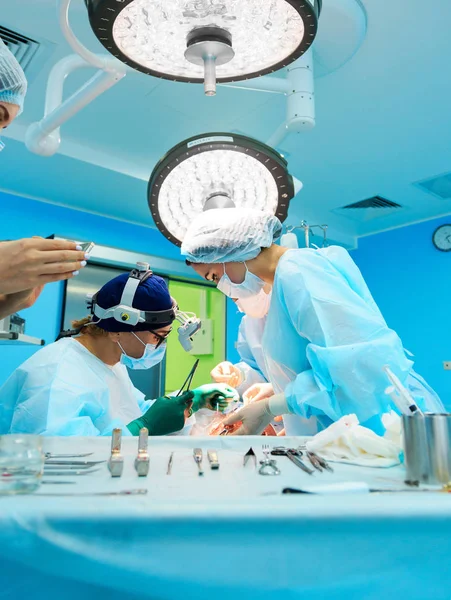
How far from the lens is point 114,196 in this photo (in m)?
3.65

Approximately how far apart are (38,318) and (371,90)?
2706 millimetres

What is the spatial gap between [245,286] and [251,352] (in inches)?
28.4

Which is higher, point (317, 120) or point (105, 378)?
point (317, 120)

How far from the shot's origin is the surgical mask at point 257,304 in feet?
6.22

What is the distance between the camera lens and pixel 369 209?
4.29m

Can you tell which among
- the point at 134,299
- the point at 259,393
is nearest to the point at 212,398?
the point at 259,393

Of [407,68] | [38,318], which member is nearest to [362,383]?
[407,68]

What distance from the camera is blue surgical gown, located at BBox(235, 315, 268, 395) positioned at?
2352 millimetres

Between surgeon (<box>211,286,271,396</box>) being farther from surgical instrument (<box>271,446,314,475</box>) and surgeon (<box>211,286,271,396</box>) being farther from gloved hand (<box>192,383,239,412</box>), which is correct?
surgical instrument (<box>271,446,314,475</box>)

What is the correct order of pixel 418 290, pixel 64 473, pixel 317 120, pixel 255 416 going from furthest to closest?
1. pixel 418 290
2. pixel 317 120
3. pixel 255 416
4. pixel 64 473

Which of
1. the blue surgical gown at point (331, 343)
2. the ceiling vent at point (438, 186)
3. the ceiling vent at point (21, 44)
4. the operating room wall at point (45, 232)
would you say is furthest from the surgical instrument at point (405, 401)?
the ceiling vent at point (438, 186)

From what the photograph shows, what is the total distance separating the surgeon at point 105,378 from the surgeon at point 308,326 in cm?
23

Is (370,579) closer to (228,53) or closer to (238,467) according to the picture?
(238,467)

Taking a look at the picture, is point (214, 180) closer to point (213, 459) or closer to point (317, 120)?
point (213, 459)
